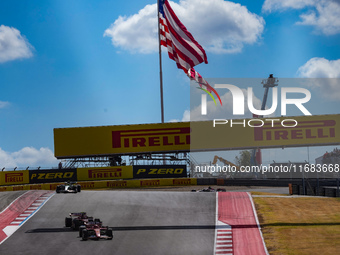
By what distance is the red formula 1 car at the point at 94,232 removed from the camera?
54.5 feet

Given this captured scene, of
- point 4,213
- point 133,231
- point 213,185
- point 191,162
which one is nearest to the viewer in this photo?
point 133,231

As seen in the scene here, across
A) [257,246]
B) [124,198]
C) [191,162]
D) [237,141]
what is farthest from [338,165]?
[257,246]

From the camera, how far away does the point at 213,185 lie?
38.0 metres

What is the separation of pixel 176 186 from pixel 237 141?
30.2 ft

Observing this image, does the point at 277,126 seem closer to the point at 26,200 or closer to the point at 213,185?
the point at 213,185

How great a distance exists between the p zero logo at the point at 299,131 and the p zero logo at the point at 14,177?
25.0 meters

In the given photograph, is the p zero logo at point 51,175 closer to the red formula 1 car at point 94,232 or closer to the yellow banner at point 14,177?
the yellow banner at point 14,177

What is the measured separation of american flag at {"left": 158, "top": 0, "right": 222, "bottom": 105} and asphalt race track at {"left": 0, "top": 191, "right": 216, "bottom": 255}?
15244 mm

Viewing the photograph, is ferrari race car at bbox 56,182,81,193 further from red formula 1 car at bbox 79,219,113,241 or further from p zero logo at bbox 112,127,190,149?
p zero logo at bbox 112,127,190,149

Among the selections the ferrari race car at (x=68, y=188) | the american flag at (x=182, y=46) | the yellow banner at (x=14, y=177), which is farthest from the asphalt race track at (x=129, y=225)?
the yellow banner at (x=14, y=177)

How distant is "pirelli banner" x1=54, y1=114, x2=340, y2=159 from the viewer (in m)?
42.9

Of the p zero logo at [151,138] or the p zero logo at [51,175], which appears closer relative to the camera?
the p zero logo at [51,175]

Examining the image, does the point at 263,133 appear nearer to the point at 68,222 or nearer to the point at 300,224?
the point at 300,224

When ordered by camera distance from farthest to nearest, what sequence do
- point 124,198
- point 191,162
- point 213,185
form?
point 191,162
point 213,185
point 124,198
